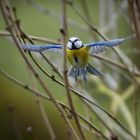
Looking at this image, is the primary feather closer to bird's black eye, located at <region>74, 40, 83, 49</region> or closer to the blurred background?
bird's black eye, located at <region>74, 40, 83, 49</region>

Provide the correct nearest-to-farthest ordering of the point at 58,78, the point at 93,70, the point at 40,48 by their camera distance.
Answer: the point at 40,48
the point at 93,70
the point at 58,78

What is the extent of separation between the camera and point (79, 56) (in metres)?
0.85

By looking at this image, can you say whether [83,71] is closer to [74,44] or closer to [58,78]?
[74,44]

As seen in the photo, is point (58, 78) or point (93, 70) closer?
point (93, 70)

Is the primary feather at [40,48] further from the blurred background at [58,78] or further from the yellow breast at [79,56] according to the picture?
the blurred background at [58,78]

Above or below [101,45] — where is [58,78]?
above

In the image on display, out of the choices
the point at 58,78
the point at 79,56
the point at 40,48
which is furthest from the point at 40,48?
the point at 58,78

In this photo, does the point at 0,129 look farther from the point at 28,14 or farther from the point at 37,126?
the point at 28,14

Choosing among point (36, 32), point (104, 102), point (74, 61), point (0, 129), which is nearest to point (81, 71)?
point (74, 61)

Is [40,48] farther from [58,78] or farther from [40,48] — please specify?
[58,78]

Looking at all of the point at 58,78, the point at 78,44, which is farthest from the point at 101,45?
the point at 58,78

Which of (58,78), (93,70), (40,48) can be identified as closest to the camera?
(40,48)

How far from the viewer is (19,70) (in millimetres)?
4660

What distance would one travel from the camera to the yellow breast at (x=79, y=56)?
846mm
